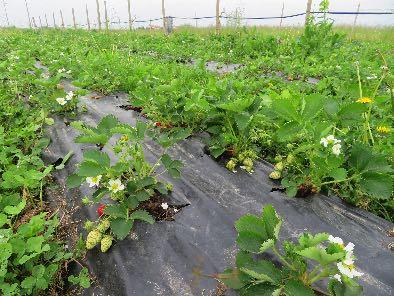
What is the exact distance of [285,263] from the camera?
1.47m

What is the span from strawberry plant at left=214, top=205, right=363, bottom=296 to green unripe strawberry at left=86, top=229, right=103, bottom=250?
0.80 metres

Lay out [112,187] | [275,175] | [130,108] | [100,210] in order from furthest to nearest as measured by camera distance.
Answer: [130,108], [275,175], [100,210], [112,187]

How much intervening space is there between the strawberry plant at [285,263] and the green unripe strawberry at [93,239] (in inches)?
31.4

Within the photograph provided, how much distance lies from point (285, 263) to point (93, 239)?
3.67 feet

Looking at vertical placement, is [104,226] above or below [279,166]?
below

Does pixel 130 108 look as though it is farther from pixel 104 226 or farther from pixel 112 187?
pixel 104 226

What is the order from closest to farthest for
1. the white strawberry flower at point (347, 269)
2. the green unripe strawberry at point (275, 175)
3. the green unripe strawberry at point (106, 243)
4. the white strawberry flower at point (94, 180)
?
the white strawberry flower at point (347, 269)
the green unripe strawberry at point (106, 243)
the white strawberry flower at point (94, 180)
the green unripe strawberry at point (275, 175)

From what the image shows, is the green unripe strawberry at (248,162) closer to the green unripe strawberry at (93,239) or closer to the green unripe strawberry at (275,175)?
the green unripe strawberry at (275,175)

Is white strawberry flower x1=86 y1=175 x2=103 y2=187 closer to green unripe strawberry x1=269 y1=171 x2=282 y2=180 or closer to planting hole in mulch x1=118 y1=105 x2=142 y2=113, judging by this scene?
green unripe strawberry x1=269 y1=171 x2=282 y2=180

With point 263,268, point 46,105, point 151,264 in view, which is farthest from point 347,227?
point 46,105

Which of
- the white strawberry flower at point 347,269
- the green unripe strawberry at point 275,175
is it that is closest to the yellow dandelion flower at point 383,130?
the green unripe strawberry at point 275,175

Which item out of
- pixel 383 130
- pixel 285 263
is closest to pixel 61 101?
pixel 285 263

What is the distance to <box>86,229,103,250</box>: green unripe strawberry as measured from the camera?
197 centimetres

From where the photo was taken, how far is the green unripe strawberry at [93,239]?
1969 mm
